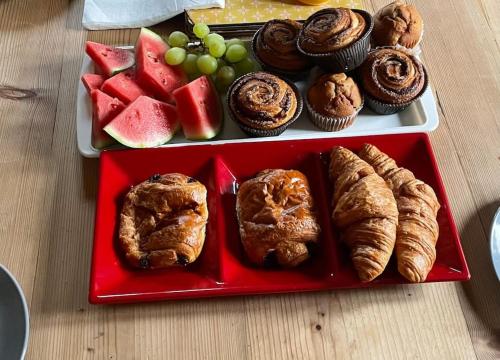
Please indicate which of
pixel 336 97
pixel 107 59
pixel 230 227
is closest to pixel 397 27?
pixel 336 97

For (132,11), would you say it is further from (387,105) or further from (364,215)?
(364,215)

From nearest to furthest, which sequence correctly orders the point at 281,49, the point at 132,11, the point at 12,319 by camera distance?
the point at 12,319, the point at 281,49, the point at 132,11

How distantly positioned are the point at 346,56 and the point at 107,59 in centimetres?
77

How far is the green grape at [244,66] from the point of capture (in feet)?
5.42

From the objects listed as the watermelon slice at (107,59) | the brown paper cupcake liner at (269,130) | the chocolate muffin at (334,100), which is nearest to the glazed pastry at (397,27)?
the chocolate muffin at (334,100)

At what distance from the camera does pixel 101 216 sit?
1.33 metres

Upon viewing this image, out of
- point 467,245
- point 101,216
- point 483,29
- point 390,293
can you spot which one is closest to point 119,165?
point 101,216

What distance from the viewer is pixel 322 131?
5.18 ft

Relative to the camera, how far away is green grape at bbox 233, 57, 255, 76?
165 centimetres

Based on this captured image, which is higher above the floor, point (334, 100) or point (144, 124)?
point (334, 100)

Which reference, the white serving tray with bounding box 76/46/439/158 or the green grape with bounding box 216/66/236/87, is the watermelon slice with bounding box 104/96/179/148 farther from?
the green grape with bounding box 216/66/236/87

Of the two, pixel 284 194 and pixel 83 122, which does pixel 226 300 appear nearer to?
pixel 284 194

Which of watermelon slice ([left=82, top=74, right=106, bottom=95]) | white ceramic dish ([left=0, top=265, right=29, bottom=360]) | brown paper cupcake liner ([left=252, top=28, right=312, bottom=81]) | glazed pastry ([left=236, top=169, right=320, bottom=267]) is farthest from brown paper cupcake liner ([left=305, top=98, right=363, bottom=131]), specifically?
white ceramic dish ([left=0, top=265, right=29, bottom=360])

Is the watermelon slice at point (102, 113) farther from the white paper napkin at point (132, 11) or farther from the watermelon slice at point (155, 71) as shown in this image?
the white paper napkin at point (132, 11)
